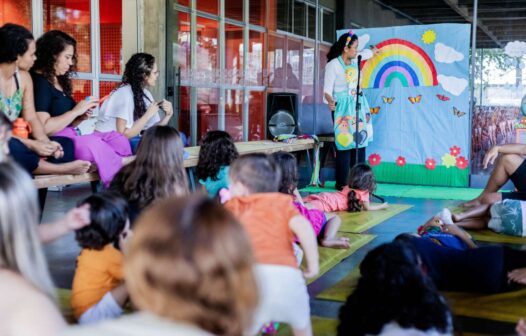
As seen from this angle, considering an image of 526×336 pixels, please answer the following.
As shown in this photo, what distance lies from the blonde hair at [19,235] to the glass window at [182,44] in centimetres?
671

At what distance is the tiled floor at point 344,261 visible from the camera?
3174 millimetres

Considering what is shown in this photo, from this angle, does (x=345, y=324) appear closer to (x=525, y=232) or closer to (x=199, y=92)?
(x=525, y=232)

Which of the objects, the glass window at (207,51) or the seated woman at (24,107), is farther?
the glass window at (207,51)

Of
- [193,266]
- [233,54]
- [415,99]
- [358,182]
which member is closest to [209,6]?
[233,54]

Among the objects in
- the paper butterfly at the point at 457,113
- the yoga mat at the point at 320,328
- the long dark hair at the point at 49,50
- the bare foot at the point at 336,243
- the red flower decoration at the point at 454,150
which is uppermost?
the long dark hair at the point at 49,50

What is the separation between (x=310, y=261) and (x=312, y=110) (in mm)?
7454

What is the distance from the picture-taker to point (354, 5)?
11.2 meters

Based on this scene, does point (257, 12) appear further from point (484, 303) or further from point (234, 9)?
point (484, 303)

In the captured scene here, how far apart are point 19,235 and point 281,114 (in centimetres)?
731

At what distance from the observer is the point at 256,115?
10.1 metres

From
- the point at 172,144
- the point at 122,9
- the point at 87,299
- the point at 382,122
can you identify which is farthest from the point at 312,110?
the point at 87,299

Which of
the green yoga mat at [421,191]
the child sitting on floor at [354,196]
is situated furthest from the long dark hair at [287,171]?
the green yoga mat at [421,191]

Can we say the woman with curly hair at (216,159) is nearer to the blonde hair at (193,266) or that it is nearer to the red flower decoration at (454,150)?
the blonde hair at (193,266)

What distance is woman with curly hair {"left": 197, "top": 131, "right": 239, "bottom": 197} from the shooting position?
13.8 ft
